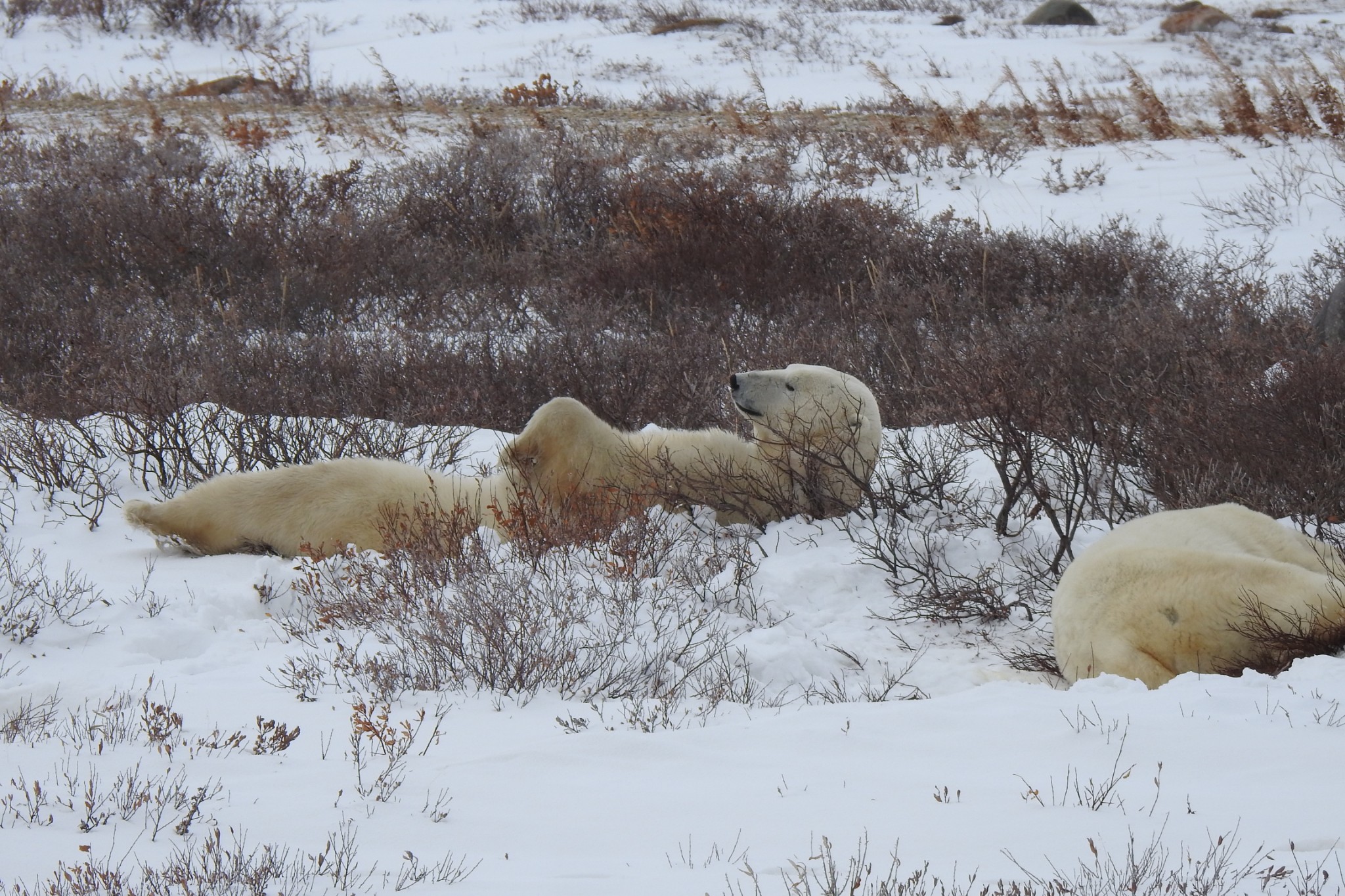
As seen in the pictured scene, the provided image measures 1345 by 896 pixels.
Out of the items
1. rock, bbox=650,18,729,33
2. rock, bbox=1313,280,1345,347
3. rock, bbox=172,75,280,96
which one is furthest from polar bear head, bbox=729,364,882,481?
rock, bbox=650,18,729,33

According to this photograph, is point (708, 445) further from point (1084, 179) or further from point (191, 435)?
point (1084, 179)

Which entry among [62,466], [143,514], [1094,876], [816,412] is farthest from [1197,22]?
[1094,876]

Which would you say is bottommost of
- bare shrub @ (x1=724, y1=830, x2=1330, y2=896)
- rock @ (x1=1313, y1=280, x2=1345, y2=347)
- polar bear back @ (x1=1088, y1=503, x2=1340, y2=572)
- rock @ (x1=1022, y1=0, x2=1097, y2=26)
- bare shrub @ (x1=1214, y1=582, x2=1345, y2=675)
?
rock @ (x1=1313, y1=280, x2=1345, y2=347)

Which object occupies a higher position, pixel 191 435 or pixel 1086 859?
pixel 1086 859

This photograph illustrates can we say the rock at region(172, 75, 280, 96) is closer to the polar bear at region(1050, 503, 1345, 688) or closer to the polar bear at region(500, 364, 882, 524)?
the polar bear at region(500, 364, 882, 524)

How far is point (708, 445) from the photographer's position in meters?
4.60

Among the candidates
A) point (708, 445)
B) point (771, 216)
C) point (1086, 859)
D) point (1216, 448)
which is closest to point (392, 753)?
point (1086, 859)

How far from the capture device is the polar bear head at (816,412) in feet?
14.6

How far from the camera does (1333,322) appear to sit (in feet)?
20.8

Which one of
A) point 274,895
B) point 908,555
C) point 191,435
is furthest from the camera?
point 191,435

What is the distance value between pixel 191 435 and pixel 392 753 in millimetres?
3866

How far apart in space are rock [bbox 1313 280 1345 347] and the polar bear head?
11.3 feet

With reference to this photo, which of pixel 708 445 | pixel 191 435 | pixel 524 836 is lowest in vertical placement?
pixel 191 435

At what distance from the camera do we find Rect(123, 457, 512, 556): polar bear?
4164mm
